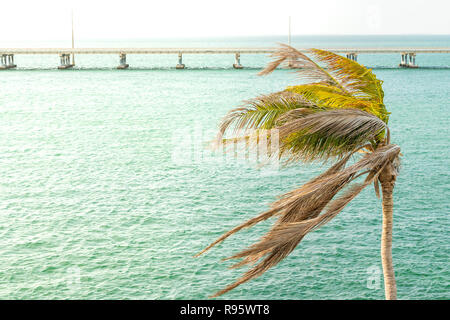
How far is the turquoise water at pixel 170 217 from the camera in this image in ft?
70.6

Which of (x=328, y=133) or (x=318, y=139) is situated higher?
(x=328, y=133)

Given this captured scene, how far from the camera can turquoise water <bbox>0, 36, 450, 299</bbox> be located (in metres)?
21.5

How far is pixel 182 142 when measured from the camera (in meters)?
51.3

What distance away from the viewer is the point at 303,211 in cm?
1141

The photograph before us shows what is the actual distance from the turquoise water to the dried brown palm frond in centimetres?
400

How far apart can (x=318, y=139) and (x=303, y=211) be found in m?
1.56

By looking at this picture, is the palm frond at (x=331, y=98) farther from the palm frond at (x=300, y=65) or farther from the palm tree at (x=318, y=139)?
the palm frond at (x=300, y=65)

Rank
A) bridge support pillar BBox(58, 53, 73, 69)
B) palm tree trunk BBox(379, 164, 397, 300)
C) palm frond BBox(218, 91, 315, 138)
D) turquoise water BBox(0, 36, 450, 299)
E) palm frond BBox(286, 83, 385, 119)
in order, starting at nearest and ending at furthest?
palm frond BBox(218, 91, 315, 138)
palm tree trunk BBox(379, 164, 397, 300)
palm frond BBox(286, 83, 385, 119)
turquoise water BBox(0, 36, 450, 299)
bridge support pillar BBox(58, 53, 73, 69)

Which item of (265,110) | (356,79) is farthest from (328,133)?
(356,79)

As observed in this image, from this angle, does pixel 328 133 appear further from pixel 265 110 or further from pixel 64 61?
pixel 64 61

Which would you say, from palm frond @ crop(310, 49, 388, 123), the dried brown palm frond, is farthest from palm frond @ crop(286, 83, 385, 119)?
the dried brown palm frond

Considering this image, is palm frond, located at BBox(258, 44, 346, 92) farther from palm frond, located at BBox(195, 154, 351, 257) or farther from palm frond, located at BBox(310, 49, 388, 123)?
palm frond, located at BBox(195, 154, 351, 257)
